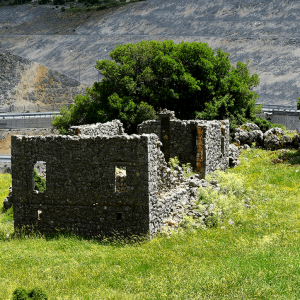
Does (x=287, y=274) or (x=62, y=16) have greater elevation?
(x=62, y=16)

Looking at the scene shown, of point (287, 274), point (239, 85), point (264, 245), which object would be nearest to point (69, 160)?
point (264, 245)

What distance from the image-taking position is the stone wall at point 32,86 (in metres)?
80.1

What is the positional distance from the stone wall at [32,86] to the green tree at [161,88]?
44.2m

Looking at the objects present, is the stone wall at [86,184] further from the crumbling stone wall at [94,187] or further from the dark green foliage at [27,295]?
the dark green foliage at [27,295]

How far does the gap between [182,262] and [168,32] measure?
106 m

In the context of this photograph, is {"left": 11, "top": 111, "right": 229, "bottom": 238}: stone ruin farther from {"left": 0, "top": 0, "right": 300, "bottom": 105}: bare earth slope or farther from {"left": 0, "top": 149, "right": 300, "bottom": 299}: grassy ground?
{"left": 0, "top": 0, "right": 300, "bottom": 105}: bare earth slope

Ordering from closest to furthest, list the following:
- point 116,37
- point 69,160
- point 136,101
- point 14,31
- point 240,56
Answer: point 69,160 < point 136,101 < point 240,56 < point 116,37 < point 14,31

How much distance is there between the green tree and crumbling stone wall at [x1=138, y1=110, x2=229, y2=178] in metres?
8.60

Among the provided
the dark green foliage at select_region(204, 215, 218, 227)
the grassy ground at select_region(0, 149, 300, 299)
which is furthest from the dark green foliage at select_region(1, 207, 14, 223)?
the dark green foliage at select_region(204, 215, 218, 227)

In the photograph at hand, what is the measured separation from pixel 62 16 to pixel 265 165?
381ft

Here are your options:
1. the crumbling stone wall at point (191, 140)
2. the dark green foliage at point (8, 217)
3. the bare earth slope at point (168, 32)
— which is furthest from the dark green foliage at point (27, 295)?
the bare earth slope at point (168, 32)

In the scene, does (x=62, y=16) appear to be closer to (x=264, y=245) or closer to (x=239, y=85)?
(x=239, y=85)

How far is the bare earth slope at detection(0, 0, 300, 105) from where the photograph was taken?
8944cm

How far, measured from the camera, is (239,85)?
35.1m
